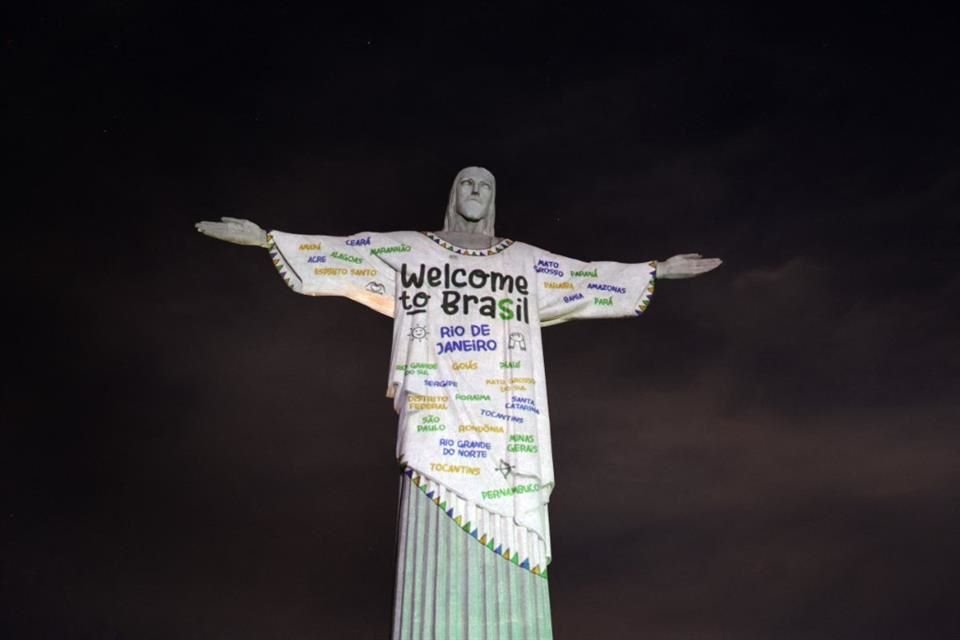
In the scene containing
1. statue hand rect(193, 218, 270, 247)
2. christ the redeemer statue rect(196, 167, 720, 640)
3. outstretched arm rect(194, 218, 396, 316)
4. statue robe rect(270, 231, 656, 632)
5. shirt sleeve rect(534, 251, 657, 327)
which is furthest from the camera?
shirt sleeve rect(534, 251, 657, 327)

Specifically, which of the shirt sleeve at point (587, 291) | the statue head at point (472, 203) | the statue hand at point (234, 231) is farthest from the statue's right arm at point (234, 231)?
the shirt sleeve at point (587, 291)

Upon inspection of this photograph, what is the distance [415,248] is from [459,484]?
6.67 feet

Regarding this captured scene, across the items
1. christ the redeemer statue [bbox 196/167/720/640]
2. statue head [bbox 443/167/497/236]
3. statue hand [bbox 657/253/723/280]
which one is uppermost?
statue head [bbox 443/167/497/236]

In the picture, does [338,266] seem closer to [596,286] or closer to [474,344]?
[474,344]

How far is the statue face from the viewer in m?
8.54

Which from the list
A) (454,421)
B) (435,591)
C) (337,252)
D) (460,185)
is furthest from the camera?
(460,185)

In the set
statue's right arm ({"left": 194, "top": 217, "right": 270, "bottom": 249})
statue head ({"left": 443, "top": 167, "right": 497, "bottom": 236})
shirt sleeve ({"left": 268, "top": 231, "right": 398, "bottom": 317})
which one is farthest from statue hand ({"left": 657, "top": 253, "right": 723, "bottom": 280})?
statue's right arm ({"left": 194, "top": 217, "right": 270, "bottom": 249})

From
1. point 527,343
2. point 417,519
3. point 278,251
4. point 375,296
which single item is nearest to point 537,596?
point 417,519

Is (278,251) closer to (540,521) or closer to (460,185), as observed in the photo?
(460,185)

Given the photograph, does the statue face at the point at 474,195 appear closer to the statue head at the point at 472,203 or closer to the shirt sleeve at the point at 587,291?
the statue head at the point at 472,203

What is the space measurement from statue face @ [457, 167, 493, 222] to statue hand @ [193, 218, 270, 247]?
1715mm

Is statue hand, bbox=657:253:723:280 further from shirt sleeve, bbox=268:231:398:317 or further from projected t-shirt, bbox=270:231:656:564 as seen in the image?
shirt sleeve, bbox=268:231:398:317

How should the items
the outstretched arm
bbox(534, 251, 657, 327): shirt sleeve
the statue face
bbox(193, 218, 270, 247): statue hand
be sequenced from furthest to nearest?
the statue face → bbox(534, 251, 657, 327): shirt sleeve → the outstretched arm → bbox(193, 218, 270, 247): statue hand

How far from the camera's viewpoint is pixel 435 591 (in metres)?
7.02
